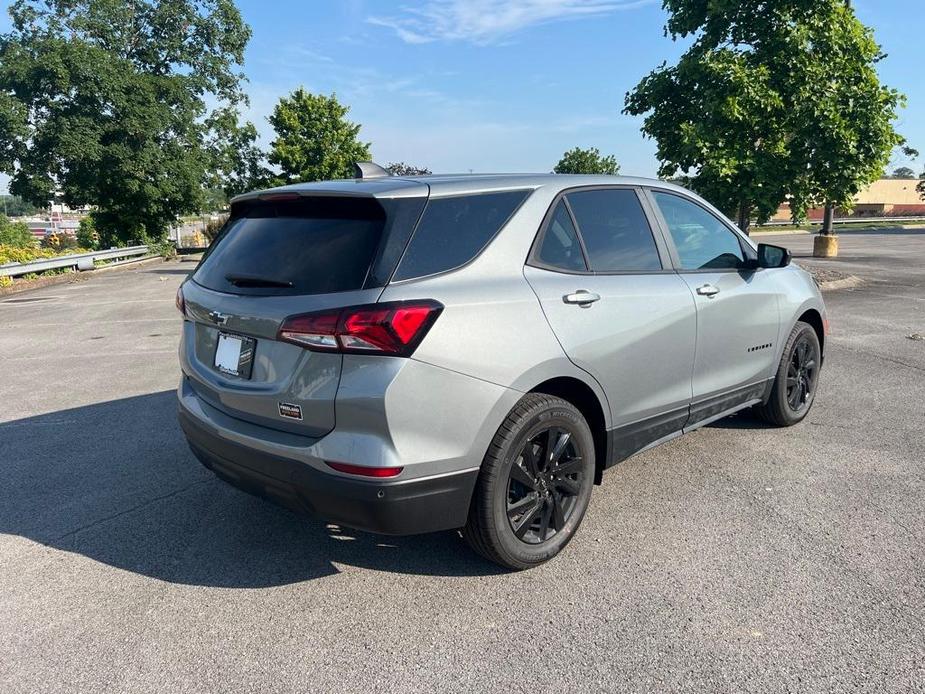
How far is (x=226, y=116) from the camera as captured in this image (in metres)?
39.5

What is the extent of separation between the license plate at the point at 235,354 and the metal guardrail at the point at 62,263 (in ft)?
55.6

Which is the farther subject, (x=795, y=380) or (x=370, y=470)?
(x=795, y=380)

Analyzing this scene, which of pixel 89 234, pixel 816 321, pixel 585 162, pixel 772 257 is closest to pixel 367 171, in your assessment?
pixel 772 257

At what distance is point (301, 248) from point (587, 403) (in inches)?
61.4

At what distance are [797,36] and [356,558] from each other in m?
13.2

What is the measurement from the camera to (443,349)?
269 centimetres

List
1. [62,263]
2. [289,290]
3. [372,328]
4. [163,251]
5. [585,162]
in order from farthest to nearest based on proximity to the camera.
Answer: [585,162] → [163,251] → [62,263] → [289,290] → [372,328]

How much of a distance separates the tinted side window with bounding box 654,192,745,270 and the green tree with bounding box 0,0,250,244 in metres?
34.3

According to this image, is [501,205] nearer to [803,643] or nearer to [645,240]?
[645,240]

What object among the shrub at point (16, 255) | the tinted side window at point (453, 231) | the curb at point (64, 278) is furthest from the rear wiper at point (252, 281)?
the shrub at point (16, 255)

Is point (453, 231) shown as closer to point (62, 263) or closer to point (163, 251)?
point (62, 263)

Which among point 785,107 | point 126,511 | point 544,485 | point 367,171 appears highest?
point 785,107

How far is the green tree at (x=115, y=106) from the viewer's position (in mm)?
31906

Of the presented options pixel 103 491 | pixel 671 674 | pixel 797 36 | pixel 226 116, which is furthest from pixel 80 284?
pixel 226 116
